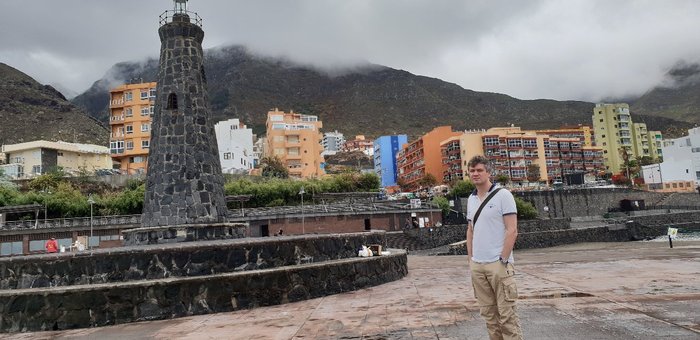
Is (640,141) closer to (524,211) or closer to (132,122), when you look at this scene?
(524,211)

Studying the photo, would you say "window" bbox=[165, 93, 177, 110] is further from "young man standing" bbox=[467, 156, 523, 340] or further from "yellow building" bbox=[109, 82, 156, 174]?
"yellow building" bbox=[109, 82, 156, 174]

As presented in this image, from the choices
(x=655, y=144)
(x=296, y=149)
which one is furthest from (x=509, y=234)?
(x=655, y=144)

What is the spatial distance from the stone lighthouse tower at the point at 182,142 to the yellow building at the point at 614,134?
4091 inches

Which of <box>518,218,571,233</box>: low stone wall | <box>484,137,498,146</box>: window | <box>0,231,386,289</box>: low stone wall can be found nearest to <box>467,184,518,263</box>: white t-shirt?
<box>0,231,386,289</box>: low stone wall

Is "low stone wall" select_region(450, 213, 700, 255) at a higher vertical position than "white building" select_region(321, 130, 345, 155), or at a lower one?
lower

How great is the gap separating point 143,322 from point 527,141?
75.9 m

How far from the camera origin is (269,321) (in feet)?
24.0

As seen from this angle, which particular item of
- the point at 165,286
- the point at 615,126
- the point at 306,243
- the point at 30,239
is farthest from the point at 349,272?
the point at 615,126

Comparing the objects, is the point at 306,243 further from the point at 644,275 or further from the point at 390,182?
the point at 390,182

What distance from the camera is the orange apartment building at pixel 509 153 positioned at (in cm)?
7281

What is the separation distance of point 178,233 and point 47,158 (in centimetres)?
6145

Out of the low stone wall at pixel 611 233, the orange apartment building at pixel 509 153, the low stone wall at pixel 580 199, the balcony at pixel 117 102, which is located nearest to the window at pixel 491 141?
the orange apartment building at pixel 509 153

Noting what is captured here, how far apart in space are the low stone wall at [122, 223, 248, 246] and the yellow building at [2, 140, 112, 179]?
53502mm

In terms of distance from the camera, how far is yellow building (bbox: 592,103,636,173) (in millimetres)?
101250
